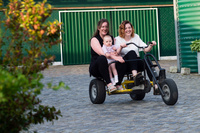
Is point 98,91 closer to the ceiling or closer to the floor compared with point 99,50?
closer to the floor

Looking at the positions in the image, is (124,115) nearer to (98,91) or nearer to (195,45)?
(98,91)

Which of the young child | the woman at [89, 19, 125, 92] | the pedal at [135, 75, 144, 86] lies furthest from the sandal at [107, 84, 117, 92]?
the pedal at [135, 75, 144, 86]

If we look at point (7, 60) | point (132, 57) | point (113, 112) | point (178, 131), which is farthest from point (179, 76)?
point (7, 60)

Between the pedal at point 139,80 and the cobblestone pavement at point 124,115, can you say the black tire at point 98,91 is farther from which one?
the pedal at point 139,80

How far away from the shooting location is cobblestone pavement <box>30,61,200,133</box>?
527 centimetres

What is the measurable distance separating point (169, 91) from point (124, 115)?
0.90 meters

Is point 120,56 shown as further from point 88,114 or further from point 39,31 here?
point 39,31

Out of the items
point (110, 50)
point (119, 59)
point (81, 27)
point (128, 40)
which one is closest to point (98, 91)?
point (119, 59)

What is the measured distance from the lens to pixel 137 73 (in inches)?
289

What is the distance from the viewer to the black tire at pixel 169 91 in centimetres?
671

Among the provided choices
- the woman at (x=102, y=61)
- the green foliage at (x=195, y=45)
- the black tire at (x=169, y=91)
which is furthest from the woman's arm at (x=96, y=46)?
the green foliage at (x=195, y=45)

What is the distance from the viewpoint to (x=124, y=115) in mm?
6289

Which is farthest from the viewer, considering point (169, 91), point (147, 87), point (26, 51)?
point (147, 87)

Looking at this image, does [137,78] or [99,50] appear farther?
[99,50]
